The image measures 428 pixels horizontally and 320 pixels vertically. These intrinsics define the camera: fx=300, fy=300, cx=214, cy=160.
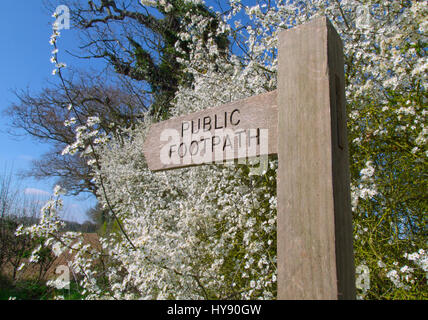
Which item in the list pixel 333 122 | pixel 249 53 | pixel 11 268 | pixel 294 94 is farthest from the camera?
pixel 11 268

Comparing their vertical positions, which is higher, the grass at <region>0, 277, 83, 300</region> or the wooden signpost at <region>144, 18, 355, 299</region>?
the wooden signpost at <region>144, 18, 355, 299</region>

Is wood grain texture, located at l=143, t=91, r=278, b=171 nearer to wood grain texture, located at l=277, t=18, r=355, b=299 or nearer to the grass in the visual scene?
wood grain texture, located at l=277, t=18, r=355, b=299

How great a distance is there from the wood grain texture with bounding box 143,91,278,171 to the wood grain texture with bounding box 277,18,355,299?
0.09 m

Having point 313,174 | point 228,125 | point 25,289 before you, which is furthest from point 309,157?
point 25,289

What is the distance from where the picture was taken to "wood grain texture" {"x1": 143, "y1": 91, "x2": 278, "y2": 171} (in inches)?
49.1

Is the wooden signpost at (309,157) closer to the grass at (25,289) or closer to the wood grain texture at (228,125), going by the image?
the wood grain texture at (228,125)

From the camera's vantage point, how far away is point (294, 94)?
112 centimetres

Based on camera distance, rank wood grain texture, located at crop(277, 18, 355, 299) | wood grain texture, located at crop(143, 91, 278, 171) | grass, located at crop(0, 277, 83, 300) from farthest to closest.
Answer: grass, located at crop(0, 277, 83, 300) → wood grain texture, located at crop(143, 91, 278, 171) → wood grain texture, located at crop(277, 18, 355, 299)

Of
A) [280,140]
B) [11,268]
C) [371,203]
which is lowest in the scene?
[11,268]

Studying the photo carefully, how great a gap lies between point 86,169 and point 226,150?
11.6 metres

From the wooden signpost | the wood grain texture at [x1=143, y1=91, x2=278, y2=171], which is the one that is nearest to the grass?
the wood grain texture at [x1=143, y1=91, x2=278, y2=171]

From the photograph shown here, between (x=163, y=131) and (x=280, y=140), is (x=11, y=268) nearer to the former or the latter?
(x=163, y=131)

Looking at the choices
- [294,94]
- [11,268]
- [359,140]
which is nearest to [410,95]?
[359,140]

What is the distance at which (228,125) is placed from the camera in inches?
55.6
